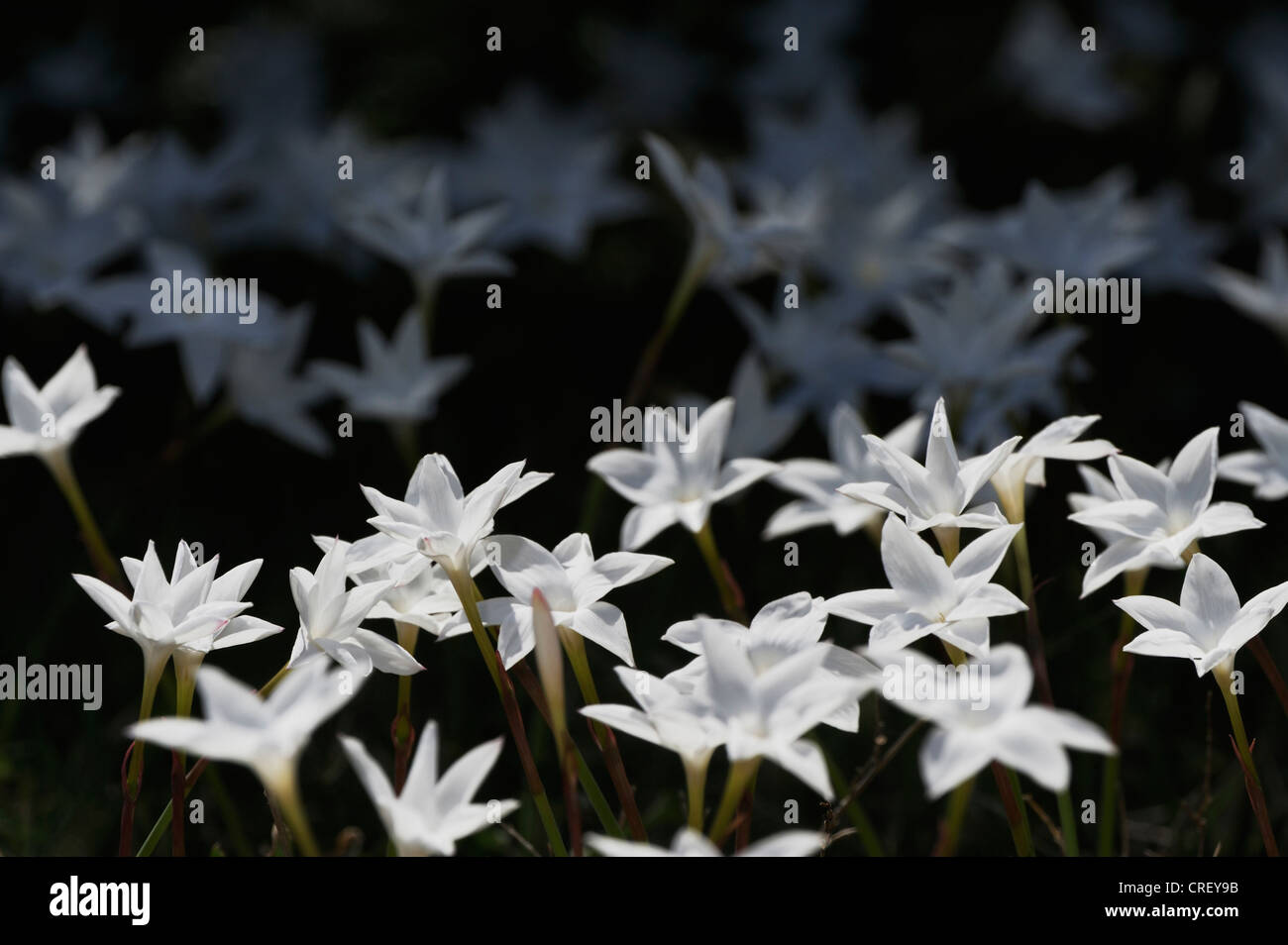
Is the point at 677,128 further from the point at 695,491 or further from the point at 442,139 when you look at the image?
the point at 695,491

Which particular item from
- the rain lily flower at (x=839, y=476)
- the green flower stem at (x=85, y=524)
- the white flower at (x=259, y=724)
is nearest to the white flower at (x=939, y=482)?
the rain lily flower at (x=839, y=476)

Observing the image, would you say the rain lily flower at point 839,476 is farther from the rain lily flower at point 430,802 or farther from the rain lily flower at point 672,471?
the rain lily flower at point 430,802

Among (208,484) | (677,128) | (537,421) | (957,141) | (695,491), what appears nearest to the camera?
(695,491)

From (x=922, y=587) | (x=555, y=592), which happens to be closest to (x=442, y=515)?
(x=555, y=592)

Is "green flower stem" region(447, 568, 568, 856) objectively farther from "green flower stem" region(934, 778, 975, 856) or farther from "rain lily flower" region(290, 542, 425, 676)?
"green flower stem" region(934, 778, 975, 856)

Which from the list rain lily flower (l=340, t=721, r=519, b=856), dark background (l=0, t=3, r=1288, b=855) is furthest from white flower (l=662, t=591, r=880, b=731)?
dark background (l=0, t=3, r=1288, b=855)
